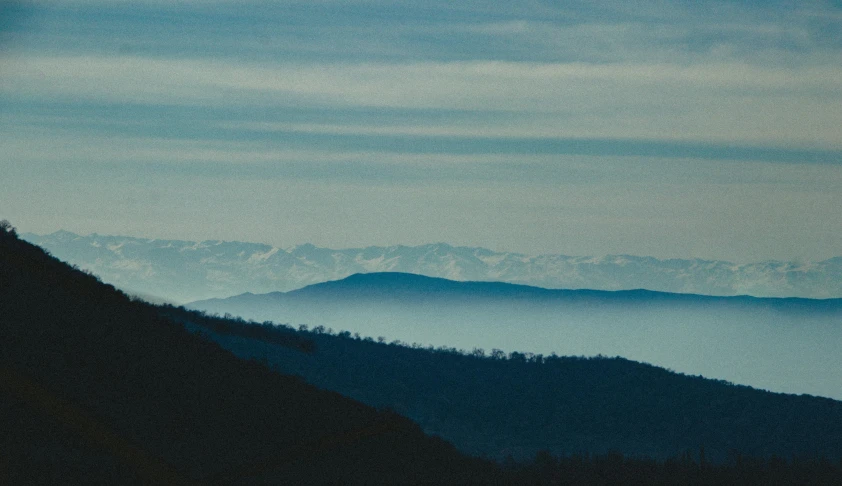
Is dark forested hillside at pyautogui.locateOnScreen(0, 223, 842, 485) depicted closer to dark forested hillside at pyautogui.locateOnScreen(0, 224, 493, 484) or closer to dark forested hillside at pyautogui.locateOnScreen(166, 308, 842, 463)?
dark forested hillside at pyautogui.locateOnScreen(0, 224, 493, 484)

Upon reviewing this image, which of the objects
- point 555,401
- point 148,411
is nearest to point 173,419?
point 148,411

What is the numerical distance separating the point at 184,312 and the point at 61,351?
36.2 metres

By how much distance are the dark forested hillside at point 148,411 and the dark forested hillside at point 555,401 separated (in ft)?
86.8

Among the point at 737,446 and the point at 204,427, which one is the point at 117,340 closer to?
the point at 204,427

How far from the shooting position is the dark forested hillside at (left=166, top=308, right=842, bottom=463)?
218ft

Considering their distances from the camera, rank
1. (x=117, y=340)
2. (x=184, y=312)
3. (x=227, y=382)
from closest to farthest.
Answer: (x=117, y=340) → (x=227, y=382) → (x=184, y=312)

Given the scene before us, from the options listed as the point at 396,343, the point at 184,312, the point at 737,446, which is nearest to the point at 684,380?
the point at 737,446

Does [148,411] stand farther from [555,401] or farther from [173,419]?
[555,401]

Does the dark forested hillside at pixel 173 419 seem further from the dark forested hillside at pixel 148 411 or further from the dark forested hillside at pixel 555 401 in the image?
the dark forested hillside at pixel 555 401

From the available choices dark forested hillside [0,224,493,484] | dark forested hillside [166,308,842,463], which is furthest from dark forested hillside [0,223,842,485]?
dark forested hillside [166,308,842,463]

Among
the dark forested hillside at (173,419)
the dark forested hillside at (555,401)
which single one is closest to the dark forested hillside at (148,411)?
the dark forested hillside at (173,419)

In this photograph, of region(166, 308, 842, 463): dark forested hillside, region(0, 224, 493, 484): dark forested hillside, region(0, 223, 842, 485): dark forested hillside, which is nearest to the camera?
region(0, 224, 493, 484): dark forested hillside

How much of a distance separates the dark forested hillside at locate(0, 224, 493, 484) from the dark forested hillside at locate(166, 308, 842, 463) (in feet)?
86.8

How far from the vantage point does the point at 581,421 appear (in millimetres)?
78188
